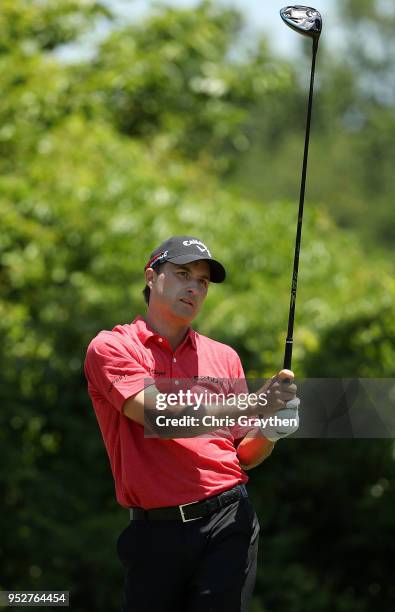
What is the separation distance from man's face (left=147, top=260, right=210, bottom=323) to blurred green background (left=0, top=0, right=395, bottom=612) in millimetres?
3550

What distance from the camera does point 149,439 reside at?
3270mm

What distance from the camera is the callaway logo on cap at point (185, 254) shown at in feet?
11.2

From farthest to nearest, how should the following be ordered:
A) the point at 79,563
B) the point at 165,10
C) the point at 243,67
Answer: the point at 243,67
the point at 165,10
the point at 79,563

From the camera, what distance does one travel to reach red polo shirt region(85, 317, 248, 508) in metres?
3.25

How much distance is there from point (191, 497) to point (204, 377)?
371 mm

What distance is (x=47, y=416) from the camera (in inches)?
290

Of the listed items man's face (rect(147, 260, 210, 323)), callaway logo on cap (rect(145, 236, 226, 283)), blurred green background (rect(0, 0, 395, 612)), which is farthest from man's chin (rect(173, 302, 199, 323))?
blurred green background (rect(0, 0, 395, 612))

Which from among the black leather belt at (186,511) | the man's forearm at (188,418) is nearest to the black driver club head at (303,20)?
the man's forearm at (188,418)

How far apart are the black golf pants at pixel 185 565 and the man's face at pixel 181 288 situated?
63 centimetres

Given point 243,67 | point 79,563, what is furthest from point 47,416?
point 243,67

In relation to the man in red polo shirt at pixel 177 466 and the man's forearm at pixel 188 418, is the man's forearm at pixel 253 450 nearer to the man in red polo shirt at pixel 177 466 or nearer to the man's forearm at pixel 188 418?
the man in red polo shirt at pixel 177 466

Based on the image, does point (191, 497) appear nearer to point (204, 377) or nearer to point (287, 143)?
point (204, 377)
